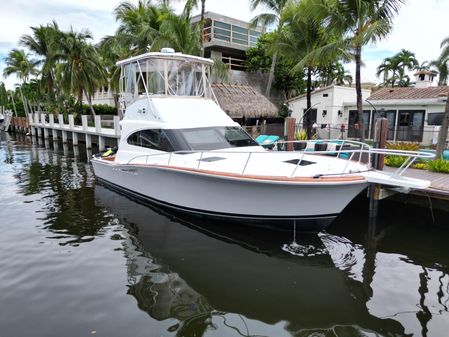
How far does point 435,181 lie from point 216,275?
6.20 m

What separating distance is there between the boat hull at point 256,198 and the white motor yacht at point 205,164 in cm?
2

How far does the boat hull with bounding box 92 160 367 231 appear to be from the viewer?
620cm

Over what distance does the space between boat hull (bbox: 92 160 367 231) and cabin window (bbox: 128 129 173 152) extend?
0.69 metres

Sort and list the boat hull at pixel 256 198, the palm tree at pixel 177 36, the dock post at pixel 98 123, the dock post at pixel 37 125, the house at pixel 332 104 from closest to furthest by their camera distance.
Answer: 1. the boat hull at pixel 256 198
2. the palm tree at pixel 177 36
3. the dock post at pixel 98 123
4. the house at pixel 332 104
5. the dock post at pixel 37 125

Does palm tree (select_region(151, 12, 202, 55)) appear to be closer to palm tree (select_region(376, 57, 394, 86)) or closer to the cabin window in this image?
the cabin window

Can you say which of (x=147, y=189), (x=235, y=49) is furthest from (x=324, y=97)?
(x=147, y=189)

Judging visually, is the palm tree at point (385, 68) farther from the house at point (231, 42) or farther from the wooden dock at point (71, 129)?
the wooden dock at point (71, 129)

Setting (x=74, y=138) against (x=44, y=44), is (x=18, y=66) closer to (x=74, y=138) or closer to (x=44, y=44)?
(x=44, y=44)

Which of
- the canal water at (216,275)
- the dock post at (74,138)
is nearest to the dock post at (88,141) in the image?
the dock post at (74,138)

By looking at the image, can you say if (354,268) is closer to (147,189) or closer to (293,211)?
(293,211)

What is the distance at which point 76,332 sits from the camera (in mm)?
4359

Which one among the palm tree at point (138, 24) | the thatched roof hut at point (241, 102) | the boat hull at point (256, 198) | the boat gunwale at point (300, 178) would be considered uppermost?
the palm tree at point (138, 24)

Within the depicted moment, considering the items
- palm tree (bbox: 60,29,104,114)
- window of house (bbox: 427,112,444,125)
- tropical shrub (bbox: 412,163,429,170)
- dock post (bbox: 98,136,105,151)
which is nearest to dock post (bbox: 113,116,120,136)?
dock post (bbox: 98,136,105,151)

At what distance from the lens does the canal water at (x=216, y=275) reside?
15.1 ft
